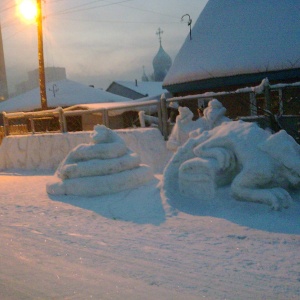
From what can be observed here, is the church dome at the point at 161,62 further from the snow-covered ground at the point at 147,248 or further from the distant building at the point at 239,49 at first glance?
the snow-covered ground at the point at 147,248

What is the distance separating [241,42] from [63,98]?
2107cm

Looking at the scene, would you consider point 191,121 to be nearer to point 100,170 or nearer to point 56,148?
point 100,170

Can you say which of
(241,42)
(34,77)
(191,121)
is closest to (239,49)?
(241,42)

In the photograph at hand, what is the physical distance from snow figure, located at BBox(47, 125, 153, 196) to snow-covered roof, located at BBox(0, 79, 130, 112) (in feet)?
79.6

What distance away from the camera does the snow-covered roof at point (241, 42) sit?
1463 centimetres

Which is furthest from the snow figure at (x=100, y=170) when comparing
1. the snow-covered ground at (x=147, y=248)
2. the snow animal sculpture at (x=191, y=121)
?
the snow animal sculpture at (x=191, y=121)

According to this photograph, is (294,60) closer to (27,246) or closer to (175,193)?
(175,193)

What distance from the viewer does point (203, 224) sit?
20.7ft

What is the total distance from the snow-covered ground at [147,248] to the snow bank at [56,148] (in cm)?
287

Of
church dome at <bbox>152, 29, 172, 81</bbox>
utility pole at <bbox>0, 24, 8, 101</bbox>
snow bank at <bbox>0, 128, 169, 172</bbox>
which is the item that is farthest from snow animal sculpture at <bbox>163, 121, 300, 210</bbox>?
utility pole at <bbox>0, 24, 8, 101</bbox>

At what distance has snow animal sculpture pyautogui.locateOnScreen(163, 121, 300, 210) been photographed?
648 centimetres

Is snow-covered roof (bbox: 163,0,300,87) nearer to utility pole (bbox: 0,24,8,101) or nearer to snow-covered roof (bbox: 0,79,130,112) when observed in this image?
snow-covered roof (bbox: 0,79,130,112)

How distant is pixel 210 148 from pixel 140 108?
5.84 metres

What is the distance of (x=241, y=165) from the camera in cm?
704
